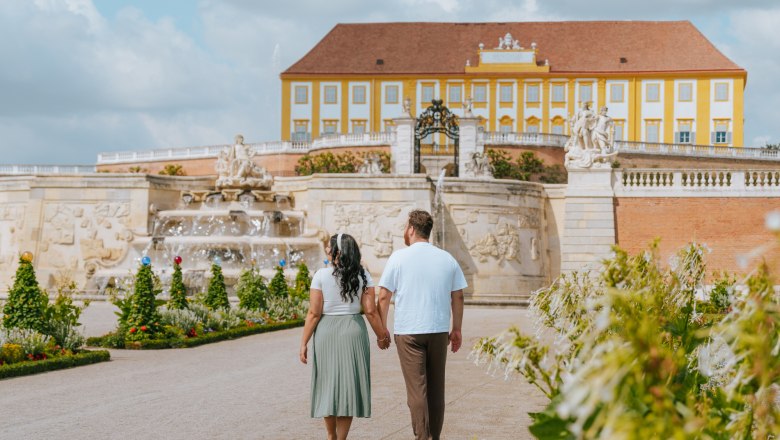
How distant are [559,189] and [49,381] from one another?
21.9 meters

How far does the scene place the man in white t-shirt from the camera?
7293mm

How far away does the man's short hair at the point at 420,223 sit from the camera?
7469 millimetres

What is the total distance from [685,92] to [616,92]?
15.1ft

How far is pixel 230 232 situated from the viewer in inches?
1181

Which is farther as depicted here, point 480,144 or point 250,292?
point 480,144

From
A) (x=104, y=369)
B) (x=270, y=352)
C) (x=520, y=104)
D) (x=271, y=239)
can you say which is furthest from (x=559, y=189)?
(x=520, y=104)

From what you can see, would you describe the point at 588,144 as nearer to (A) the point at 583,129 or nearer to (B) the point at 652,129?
(A) the point at 583,129

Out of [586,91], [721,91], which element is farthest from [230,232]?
[721,91]

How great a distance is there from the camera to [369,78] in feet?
238

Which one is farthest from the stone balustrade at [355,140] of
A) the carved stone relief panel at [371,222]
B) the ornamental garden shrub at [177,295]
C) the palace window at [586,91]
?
the ornamental garden shrub at [177,295]

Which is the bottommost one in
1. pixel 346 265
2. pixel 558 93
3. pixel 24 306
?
pixel 24 306

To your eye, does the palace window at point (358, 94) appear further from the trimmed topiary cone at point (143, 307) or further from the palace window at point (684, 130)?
the trimmed topiary cone at point (143, 307)

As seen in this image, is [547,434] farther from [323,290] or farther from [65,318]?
[65,318]

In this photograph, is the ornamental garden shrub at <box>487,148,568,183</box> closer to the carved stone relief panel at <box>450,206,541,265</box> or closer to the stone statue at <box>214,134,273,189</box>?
the stone statue at <box>214,134,273,189</box>
